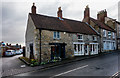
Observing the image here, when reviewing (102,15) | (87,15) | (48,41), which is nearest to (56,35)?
(48,41)

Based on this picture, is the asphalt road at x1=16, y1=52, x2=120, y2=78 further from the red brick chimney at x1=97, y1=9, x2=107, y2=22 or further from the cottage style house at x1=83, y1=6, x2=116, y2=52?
the red brick chimney at x1=97, y1=9, x2=107, y2=22

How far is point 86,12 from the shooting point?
2320 cm

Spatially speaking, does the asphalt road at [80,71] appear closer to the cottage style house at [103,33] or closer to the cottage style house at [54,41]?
the cottage style house at [54,41]

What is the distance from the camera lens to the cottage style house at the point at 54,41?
12086 millimetres

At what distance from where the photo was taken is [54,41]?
527 inches

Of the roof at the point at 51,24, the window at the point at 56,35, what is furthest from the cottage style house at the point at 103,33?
the window at the point at 56,35

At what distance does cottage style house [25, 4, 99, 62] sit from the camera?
1209 cm

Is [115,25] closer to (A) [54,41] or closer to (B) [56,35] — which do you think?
(B) [56,35]

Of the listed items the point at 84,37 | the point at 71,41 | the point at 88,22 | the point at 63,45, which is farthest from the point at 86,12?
the point at 63,45

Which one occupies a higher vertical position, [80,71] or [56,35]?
[56,35]

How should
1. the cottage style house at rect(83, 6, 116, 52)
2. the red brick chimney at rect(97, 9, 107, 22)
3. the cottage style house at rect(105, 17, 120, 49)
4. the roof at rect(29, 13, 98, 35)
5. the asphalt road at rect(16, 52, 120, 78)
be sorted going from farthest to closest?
the red brick chimney at rect(97, 9, 107, 22) → the cottage style house at rect(105, 17, 120, 49) → the cottage style house at rect(83, 6, 116, 52) → the roof at rect(29, 13, 98, 35) → the asphalt road at rect(16, 52, 120, 78)

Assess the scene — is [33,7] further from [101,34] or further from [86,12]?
[101,34]

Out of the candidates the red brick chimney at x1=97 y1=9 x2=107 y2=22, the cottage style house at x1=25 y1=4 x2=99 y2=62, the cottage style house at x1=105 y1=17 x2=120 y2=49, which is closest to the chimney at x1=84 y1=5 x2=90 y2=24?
the cottage style house at x1=25 y1=4 x2=99 y2=62

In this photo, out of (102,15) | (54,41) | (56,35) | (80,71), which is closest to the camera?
(80,71)
